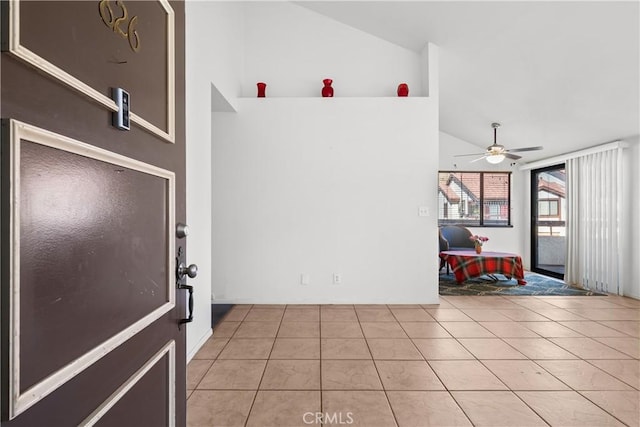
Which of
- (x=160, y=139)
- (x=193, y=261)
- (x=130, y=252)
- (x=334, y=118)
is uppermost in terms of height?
(x=334, y=118)

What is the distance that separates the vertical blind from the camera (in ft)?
14.6

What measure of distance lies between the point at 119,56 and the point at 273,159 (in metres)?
3.16

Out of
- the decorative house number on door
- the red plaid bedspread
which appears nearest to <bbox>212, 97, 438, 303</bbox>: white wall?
the red plaid bedspread

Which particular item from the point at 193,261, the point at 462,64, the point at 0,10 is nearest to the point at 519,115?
the point at 462,64

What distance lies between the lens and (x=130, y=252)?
31.4 inches

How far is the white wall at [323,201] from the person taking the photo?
3881 millimetres

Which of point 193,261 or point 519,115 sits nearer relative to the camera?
point 193,261

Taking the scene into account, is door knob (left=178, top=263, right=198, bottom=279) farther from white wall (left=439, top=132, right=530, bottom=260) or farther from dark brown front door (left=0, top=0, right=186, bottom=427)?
white wall (left=439, top=132, right=530, bottom=260)

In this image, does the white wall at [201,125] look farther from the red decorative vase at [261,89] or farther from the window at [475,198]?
the window at [475,198]

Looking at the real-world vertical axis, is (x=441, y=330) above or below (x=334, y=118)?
below

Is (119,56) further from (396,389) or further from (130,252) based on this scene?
(396,389)

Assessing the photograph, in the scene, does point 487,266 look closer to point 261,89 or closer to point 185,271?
point 261,89

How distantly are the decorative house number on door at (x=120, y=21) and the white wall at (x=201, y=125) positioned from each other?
5.58 ft

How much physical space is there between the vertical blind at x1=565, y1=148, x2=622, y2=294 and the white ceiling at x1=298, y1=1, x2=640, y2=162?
0.40m
